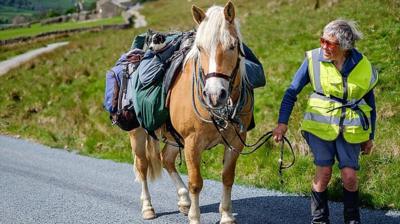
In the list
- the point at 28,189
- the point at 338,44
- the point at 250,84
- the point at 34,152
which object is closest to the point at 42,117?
the point at 34,152

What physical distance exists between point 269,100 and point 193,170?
19.4 feet

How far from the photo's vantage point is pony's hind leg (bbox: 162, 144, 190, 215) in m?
6.80

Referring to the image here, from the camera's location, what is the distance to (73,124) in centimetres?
1497

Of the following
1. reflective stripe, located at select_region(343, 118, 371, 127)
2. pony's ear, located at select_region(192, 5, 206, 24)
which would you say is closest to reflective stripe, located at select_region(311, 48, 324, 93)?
reflective stripe, located at select_region(343, 118, 371, 127)

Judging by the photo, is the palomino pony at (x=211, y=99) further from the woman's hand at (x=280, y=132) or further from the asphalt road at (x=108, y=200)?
the asphalt road at (x=108, y=200)

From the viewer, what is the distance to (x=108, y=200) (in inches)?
298

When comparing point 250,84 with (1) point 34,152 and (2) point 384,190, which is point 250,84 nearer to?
(2) point 384,190

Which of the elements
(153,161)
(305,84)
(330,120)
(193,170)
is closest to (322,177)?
(330,120)

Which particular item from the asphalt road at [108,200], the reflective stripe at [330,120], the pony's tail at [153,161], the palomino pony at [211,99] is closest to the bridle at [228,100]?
the palomino pony at [211,99]

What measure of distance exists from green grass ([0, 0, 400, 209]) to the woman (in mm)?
1513

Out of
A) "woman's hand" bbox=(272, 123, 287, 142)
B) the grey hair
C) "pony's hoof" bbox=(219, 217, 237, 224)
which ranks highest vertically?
the grey hair

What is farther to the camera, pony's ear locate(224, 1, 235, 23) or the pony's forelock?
pony's ear locate(224, 1, 235, 23)

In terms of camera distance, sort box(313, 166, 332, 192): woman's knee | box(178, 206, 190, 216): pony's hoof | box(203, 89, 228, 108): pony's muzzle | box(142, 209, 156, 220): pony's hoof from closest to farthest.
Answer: box(203, 89, 228, 108): pony's muzzle < box(313, 166, 332, 192): woman's knee < box(142, 209, 156, 220): pony's hoof < box(178, 206, 190, 216): pony's hoof

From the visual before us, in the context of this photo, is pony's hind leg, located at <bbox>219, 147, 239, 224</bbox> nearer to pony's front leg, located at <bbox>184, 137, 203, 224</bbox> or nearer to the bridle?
pony's front leg, located at <bbox>184, 137, 203, 224</bbox>
